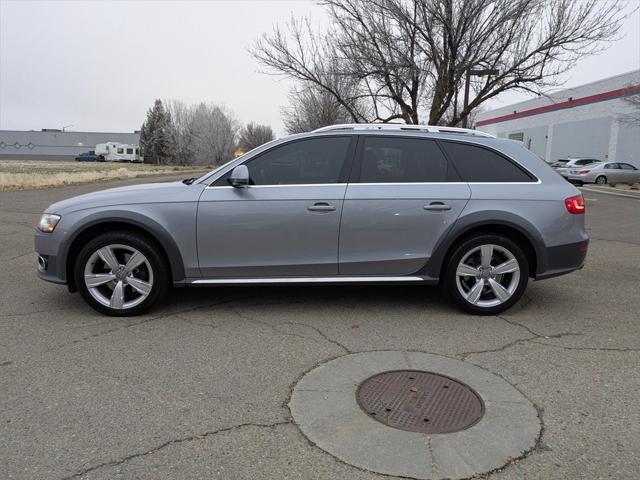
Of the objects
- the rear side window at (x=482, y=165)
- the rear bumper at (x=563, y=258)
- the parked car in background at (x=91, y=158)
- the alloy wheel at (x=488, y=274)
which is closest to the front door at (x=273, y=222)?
the rear side window at (x=482, y=165)

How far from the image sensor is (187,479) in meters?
2.45

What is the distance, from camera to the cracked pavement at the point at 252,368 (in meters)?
2.61

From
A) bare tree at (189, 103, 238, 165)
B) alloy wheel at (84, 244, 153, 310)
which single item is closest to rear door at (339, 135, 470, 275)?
alloy wheel at (84, 244, 153, 310)

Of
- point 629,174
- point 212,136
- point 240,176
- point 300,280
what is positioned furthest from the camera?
point 212,136

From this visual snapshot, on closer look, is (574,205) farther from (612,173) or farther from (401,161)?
(612,173)

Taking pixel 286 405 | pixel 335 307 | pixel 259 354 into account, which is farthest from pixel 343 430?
pixel 335 307

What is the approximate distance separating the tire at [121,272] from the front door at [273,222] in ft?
1.45

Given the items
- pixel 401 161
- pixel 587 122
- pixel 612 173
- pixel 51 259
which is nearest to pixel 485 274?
pixel 401 161

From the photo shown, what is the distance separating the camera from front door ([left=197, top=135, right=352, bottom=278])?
459 centimetres

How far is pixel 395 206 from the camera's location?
4652 mm

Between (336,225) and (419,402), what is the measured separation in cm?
191

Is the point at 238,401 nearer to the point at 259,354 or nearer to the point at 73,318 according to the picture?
the point at 259,354

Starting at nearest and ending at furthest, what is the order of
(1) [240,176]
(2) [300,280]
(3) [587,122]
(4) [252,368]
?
(4) [252,368]
(1) [240,176]
(2) [300,280]
(3) [587,122]

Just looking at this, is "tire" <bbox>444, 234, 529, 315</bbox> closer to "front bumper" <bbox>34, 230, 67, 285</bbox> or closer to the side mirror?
the side mirror
